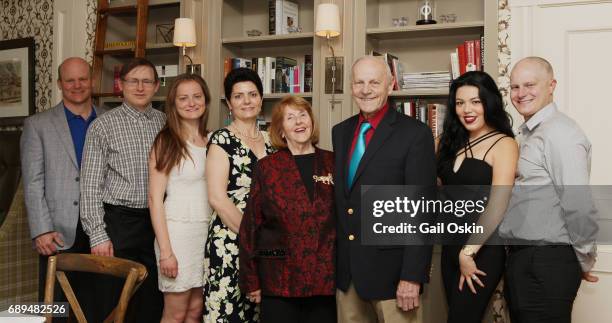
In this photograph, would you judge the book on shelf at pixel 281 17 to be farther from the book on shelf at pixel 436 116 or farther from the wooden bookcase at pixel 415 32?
the book on shelf at pixel 436 116

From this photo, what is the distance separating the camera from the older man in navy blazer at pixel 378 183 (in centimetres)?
230

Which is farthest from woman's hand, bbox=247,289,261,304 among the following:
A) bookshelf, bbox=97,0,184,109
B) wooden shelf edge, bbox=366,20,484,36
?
bookshelf, bbox=97,0,184,109

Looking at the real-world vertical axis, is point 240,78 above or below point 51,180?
above

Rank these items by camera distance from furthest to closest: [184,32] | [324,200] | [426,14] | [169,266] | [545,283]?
[184,32] < [426,14] < [169,266] < [324,200] < [545,283]

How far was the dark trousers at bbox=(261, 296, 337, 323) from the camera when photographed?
242 centimetres

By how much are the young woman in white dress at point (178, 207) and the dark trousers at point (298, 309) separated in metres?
0.54

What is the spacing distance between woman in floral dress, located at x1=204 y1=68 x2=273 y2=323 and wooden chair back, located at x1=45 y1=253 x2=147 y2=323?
553 millimetres

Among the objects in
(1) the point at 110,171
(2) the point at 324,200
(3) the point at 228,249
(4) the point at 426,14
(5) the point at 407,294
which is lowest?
(5) the point at 407,294

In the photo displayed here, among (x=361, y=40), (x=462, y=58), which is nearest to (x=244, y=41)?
(x=361, y=40)

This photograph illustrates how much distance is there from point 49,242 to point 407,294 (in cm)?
191

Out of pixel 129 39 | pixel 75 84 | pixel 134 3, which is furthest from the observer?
pixel 129 39

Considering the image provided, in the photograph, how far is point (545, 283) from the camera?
86.8 inches

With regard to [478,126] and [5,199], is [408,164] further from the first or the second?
[5,199]

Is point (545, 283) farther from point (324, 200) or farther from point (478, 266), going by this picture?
point (324, 200)
